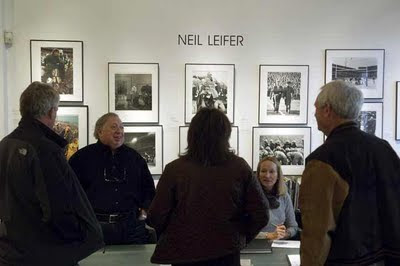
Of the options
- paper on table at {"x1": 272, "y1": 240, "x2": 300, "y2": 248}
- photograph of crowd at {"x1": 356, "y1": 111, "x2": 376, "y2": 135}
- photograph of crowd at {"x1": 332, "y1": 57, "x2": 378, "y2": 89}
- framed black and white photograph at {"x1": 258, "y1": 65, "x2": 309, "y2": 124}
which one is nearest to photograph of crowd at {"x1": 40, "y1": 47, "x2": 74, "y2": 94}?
framed black and white photograph at {"x1": 258, "y1": 65, "x2": 309, "y2": 124}

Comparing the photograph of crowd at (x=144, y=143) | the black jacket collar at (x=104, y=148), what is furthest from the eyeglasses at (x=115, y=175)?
the photograph of crowd at (x=144, y=143)

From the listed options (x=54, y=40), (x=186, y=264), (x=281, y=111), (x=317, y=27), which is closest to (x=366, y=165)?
(x=186, y=264)

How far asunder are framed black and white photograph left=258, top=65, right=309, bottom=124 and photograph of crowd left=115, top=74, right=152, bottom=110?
1107mm

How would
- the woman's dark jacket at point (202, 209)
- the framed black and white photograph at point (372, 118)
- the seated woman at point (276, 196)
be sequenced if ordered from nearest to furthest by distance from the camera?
the woman's dark jacket at point (202, 209) < the seated woman at point (276, 196) < the framed black and white photograph at point (372, 118)

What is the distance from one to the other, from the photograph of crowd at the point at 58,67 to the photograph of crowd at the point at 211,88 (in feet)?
3.89

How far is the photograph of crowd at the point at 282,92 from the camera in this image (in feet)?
14.3

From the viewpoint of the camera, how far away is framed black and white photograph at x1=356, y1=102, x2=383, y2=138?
4.44 m

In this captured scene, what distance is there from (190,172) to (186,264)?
1.33 ft

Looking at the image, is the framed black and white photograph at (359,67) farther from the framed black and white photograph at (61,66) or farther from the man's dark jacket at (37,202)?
the man's dark jacket at (37,202)

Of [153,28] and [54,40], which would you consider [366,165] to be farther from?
[54,40]

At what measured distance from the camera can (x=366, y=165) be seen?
1.69 m

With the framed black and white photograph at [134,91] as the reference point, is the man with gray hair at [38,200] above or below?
below

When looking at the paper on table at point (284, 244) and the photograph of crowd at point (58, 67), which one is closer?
the paper on table at point (284, 244)

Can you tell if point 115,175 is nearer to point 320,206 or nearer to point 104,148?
point 104,148
